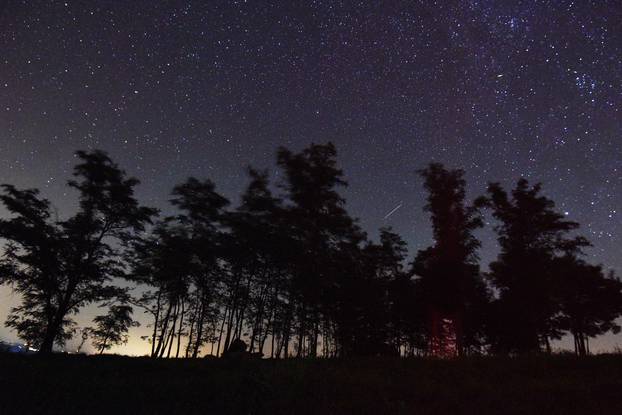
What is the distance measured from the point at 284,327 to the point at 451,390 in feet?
87.0

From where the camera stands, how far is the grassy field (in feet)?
28.1

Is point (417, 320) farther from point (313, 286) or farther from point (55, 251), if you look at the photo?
point (55, 251)

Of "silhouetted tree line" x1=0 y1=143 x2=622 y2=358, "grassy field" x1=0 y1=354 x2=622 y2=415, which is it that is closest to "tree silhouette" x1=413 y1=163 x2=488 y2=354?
"silhouetted tree line" x1=0 y1=143 x2=622 y2=358

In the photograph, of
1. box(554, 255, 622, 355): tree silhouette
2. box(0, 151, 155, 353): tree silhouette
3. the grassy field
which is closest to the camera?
the grassy field

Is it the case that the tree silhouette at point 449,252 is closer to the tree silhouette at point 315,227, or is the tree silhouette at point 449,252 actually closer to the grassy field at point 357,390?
the tree silhouette at point 315,227

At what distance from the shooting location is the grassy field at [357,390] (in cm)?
856

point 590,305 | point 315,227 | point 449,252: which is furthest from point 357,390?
point 590,305

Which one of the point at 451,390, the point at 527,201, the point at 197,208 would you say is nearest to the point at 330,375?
the point at 451,390

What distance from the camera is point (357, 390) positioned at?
10.1 m

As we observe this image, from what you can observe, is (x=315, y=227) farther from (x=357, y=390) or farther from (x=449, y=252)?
(x=357, y=390)

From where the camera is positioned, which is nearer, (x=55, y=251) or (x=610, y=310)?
(x=55, y=251)

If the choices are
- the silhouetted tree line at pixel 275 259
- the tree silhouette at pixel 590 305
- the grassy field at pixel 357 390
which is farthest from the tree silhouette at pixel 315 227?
the tree silhouette at pixel 590 305

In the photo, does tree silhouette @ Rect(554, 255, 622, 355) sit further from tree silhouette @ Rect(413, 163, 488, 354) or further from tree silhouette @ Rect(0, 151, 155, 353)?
tree silhouette @ Rect(0, 151, 155, 353)

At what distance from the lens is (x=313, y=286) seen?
28938 mm
